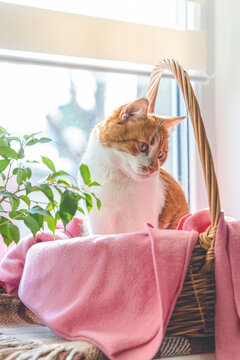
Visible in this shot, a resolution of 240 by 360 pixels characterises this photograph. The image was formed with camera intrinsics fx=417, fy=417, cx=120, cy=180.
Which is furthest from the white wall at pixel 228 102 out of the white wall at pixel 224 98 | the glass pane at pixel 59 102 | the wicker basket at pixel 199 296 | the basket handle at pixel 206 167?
the wicker basket at pixel 199 296

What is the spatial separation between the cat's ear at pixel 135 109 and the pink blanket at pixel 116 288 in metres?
0.44

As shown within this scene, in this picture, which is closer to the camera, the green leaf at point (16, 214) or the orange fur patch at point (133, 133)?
the green leaf at point (16, 214)

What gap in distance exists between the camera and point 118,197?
110cm

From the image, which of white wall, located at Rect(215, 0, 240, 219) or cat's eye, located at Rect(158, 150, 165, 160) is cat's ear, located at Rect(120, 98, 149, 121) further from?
white wall, located at Rect(215, 0, 240, 219)

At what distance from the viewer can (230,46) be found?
1.55 m

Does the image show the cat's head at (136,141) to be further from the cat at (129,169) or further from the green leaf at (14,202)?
the green leaf at (14,202)

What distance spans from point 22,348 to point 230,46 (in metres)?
1.30

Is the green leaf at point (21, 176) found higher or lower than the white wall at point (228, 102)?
lower

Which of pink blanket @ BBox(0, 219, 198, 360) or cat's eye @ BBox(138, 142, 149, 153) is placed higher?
cat's eye @ BBox(138, 142, 149, 153)

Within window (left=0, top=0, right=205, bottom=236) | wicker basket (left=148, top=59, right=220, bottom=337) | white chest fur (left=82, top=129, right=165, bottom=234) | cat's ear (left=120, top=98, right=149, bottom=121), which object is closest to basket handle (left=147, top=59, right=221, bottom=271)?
wicker basket (left=148, top=59, right=220, bottom=337)

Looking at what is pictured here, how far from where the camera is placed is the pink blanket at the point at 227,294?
2.35 feet

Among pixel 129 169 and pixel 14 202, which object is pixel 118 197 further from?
pixel 14 202

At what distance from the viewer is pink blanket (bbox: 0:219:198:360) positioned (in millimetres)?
691

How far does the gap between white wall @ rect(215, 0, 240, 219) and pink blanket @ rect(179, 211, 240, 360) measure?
2.45 feet
